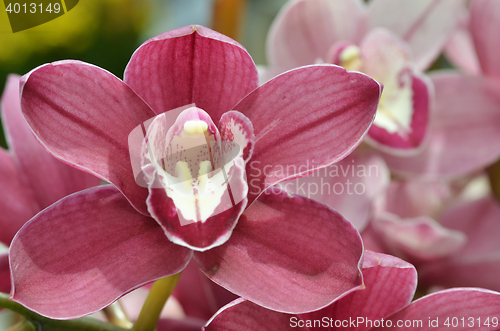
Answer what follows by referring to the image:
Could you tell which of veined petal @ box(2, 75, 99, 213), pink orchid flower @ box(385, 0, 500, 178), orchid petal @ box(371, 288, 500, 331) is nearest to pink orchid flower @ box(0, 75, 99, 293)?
veined petal @ box(2, 75, 99, 213)

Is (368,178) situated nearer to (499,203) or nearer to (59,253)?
(499,203)

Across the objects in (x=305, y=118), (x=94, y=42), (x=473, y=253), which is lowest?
(x=473, y=253)

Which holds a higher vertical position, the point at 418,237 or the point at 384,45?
the point at 384,45

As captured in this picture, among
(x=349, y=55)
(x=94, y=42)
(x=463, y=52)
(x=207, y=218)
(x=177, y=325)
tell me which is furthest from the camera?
(x=94, y=42)

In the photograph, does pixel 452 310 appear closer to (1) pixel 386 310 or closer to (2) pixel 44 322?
(1) pixel 386 310

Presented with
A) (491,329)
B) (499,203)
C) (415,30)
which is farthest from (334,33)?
(491,329)

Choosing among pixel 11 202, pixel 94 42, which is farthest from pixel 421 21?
pixel 94 42

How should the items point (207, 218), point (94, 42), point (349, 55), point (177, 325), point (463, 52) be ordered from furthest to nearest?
point (94, 42) → point (463, 52) → point (349, 55) → point (177, 325) → point (207, 218)

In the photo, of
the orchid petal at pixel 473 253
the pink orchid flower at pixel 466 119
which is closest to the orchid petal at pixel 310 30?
the pink orchid flower at pixel 466 119
